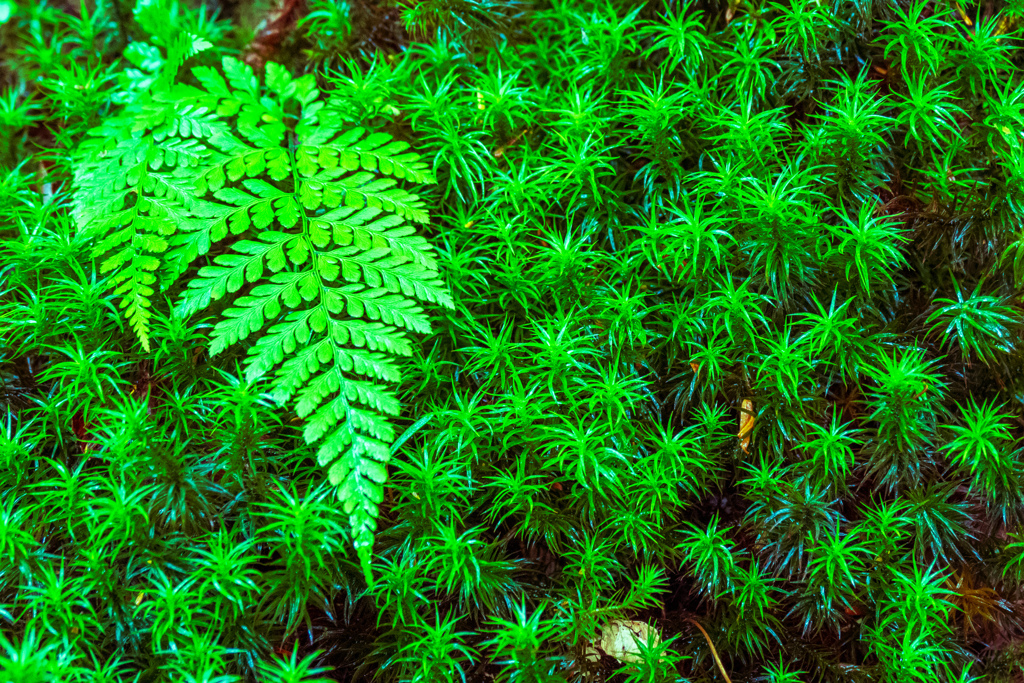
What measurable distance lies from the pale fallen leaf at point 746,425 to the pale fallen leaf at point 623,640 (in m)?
0.67

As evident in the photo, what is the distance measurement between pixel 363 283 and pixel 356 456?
61 cm

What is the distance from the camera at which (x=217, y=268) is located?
2049 mm

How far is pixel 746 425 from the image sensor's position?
2189mm

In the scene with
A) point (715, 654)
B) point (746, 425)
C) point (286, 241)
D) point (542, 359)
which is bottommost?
point (715, 654)

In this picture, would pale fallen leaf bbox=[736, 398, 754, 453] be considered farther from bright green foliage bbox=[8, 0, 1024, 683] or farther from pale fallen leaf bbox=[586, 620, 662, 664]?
pale fallen leaf bbox=[586, 620, 662, 664]

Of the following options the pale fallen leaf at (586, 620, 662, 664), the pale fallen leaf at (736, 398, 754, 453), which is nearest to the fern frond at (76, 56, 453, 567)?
the pale fallen leaf at (586, 620, 662, 664)

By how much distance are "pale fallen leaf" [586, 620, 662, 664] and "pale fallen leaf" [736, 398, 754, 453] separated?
2.20ft

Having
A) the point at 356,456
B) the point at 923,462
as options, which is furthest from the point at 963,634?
the point at 356,456

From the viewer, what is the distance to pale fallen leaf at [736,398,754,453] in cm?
218

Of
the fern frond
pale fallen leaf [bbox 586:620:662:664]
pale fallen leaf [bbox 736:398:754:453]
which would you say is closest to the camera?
the fern frond

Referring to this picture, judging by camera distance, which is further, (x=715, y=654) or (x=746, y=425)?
(x=746, y=425)

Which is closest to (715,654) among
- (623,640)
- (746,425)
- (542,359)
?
(623,640)

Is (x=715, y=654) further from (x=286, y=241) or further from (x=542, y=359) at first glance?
(x=286, y=241)

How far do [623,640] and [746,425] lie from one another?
81 cm
